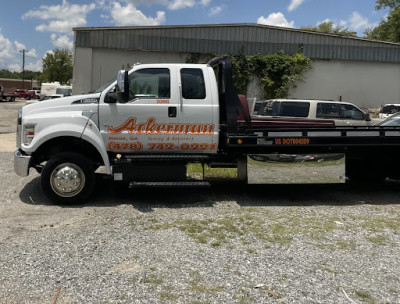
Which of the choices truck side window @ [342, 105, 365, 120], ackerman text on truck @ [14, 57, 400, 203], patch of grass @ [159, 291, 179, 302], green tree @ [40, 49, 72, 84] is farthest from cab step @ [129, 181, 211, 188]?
green tree @ [40, 49, 72, 84]

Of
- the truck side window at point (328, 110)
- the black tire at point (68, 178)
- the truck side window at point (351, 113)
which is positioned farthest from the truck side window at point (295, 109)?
the black tire at point (68, 178)

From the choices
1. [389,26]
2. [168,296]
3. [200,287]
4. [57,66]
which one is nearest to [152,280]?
[168,296]

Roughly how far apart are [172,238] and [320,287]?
6.35 ft

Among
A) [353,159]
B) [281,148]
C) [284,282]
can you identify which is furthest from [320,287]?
[353,159]

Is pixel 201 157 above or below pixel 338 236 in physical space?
above

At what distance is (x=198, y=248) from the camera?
15.0 feet

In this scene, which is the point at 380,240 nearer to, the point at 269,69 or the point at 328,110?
the point at 328,110

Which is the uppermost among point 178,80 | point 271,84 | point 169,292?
point 271,84

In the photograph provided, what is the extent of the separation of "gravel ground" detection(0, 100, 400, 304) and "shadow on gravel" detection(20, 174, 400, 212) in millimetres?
39

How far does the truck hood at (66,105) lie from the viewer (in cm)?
628

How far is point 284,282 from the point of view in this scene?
12.3ft

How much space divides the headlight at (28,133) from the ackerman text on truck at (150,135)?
0.05 feet

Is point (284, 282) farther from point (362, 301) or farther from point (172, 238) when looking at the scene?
point (172, 238)

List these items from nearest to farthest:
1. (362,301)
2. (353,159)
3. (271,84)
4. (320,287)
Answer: (362,301)
(320,287)
(353,159)
(271,84)
